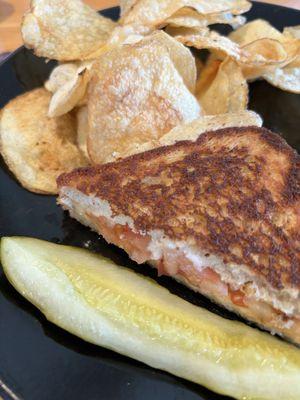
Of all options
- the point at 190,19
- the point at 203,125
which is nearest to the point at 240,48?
the point at 190,19

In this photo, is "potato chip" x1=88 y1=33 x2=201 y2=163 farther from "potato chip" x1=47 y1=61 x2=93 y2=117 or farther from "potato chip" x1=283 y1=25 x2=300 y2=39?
"potato chip" x1=283 y1=25 x2=300 y2=39

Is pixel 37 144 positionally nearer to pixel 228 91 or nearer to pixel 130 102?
pixel 130 102

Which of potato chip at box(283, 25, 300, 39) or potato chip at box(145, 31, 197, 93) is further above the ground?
potato chip at box(145, 31, 197, 93)

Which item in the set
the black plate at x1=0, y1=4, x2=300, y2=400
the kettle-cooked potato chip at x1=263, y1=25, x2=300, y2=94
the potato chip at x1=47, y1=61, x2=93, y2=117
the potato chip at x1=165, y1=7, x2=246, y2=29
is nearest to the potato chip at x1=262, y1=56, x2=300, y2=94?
the kettle-cooked potato chip at x1=263, y1=25, x2=300, y2=94

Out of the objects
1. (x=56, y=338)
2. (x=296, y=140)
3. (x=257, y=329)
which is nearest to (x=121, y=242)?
(x=56, y=338)

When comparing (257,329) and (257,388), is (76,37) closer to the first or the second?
(257,329)
